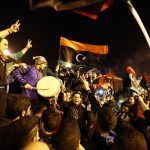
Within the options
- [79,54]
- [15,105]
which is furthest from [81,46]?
[15,105]

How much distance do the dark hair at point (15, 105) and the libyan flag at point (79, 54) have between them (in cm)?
549

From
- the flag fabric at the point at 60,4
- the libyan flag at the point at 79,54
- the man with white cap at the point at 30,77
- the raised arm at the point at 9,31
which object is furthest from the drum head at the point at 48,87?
the libyan flag at the point at 79,54

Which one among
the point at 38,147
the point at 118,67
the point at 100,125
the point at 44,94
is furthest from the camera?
the point at 118,67

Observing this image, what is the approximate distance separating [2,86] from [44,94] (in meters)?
0.89

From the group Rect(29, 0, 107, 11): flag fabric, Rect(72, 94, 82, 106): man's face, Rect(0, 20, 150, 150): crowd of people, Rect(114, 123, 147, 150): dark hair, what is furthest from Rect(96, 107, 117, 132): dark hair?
Rect(72, 94, 82, 106): man's face

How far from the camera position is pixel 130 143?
2643mm

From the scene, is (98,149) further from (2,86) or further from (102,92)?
(102,92)

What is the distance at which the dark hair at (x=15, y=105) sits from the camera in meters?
3.90

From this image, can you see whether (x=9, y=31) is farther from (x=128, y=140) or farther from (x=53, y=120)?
(x=128, y=140)

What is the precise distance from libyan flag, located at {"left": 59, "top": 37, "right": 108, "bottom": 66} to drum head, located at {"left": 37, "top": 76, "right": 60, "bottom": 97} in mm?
2412

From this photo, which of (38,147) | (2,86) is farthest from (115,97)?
(38,147)

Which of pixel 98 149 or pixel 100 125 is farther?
pixel 100 125

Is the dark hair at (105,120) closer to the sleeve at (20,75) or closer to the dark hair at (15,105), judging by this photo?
the dark hair at (15,105)

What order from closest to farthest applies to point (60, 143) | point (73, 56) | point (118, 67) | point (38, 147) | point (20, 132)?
point (38, 147) < point (20, 132) < point (60, 143) < point (73, 56) < point (118, 67)
